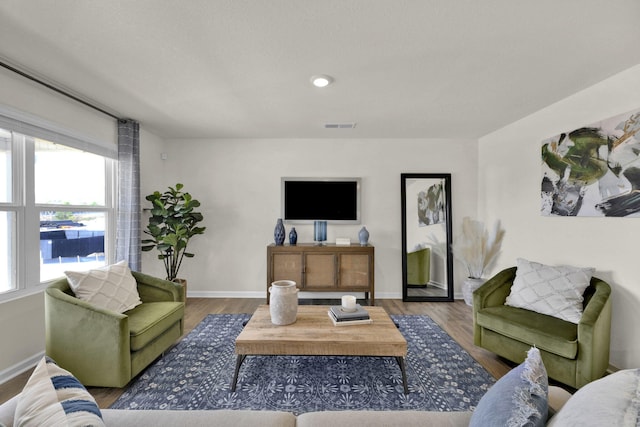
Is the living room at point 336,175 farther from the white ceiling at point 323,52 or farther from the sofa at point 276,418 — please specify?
the sofa at point 276,418

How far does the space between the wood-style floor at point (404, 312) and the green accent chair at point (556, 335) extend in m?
0.16

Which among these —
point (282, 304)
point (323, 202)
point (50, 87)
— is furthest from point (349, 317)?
point (50, 87)

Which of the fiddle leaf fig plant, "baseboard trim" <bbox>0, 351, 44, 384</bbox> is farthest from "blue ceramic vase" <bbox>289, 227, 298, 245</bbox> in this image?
"baseboard trim" <bbox>0, 351, 44, 384</bbox>

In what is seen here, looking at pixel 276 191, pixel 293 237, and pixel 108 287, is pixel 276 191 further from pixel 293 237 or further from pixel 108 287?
pixel 108 287

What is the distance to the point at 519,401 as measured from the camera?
80cm

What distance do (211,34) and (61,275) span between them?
269cm

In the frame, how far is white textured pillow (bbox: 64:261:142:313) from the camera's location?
214 cm

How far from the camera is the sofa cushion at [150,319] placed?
2.01 meters

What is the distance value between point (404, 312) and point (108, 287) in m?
3.15

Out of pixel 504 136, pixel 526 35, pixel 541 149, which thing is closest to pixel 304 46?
pixel 526 35

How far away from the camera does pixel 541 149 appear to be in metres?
3.01

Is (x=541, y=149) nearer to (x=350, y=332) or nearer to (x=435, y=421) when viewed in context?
(x=350, y=332)

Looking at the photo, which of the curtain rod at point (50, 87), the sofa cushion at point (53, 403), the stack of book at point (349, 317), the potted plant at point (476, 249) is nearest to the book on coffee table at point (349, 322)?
the stack of book at point (349, 317)

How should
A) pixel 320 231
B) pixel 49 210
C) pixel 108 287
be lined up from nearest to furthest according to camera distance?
pixel 108 287 < pixel 49 210 < pixel 320 231
